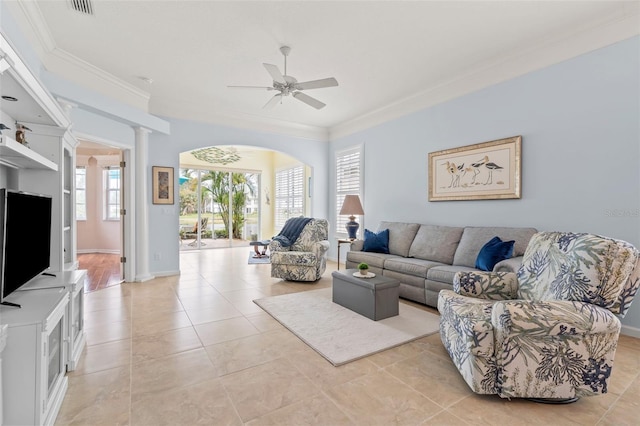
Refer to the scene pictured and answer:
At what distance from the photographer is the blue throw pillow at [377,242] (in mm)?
4719

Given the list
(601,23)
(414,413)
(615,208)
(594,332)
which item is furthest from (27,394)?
(601,23)

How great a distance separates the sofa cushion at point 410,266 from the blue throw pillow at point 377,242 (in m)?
0.53

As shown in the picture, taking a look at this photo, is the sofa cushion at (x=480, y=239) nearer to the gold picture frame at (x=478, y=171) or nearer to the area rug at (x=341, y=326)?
the gold picture frame at (x=478, y=171)

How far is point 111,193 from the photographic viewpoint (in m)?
7.82

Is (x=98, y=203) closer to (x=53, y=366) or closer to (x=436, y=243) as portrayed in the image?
(x=53, y=366)

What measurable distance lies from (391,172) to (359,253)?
167 cm

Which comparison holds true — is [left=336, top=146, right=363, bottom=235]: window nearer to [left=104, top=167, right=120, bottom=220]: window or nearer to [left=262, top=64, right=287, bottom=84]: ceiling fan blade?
[left=262, top=64, right=287, bottom=84]: ceiling fan blade

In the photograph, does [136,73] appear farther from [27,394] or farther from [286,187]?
[286,187]

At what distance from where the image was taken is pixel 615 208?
2900 millimetres

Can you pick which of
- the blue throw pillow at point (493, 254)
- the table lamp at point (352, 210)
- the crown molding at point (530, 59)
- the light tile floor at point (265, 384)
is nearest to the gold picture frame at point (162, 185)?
the light tile floor at point (265, 384)

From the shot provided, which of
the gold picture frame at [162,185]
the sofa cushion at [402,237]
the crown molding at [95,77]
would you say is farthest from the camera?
the gold picture frame at [162,185]

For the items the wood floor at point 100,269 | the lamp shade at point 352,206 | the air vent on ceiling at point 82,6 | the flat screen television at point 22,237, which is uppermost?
the air vent on ceiling at point 82,6

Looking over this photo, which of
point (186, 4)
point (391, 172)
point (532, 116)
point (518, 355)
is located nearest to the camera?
point (518, 355)

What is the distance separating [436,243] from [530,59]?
2453 millimetres
